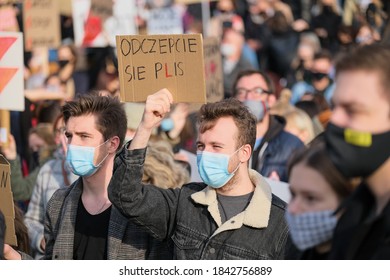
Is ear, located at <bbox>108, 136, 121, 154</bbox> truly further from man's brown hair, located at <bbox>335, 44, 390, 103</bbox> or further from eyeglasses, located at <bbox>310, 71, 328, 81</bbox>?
eyeglasses, located at <bbox>310, 71, 328, 81</bbox>

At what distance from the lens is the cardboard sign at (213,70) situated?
362 inches

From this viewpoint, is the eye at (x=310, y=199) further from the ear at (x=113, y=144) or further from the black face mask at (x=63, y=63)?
the black face mask at (x=63, y=63)

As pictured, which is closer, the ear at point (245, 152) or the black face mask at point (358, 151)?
the black face mask at point (358, 151)

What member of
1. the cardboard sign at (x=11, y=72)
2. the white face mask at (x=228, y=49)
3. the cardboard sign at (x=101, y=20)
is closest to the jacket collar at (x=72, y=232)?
the cardboard sign at (x=11, y=72)

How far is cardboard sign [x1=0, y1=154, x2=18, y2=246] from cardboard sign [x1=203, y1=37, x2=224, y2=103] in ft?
11.1

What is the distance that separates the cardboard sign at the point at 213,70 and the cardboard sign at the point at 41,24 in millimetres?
4321

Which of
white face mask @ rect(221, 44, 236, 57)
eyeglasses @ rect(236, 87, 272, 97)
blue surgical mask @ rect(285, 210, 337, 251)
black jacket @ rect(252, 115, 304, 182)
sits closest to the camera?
blue surgical mask @ rect(285, 210, 337, 251)

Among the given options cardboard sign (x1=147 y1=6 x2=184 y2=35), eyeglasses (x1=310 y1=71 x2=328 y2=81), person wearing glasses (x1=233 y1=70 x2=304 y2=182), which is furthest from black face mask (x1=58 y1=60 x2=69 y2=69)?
person wearing glasses (x1=233 y1=70 x2=304 y2=182)

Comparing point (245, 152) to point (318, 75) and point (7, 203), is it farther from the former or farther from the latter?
point (318, 75)

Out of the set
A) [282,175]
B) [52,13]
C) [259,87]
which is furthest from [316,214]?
[52,13]

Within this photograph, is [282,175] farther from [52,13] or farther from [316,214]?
[52,13]

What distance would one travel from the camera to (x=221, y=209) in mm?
5434

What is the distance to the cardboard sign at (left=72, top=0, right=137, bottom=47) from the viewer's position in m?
13.8
